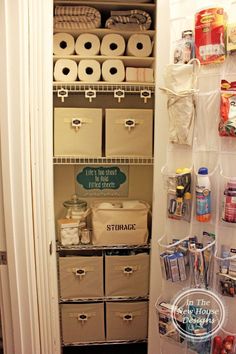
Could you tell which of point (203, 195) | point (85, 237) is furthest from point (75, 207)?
point (203, 195)

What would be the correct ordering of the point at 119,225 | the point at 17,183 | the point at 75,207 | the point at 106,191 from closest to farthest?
the point at 17,183 → the point at 119,225 → the point at 75,207 → the point at 106,191

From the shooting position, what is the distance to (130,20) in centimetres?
189

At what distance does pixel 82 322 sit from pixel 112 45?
5.97ft

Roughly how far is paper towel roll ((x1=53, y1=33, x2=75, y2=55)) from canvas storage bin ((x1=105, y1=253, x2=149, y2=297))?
1.34 m

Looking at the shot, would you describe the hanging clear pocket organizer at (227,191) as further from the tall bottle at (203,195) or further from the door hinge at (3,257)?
the door hinge at (3,257)

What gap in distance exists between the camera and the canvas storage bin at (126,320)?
2.02 meters

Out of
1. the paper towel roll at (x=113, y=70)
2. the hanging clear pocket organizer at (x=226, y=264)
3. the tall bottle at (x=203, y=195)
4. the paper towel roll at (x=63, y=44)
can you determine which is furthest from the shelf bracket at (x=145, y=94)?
the hanging clear pocket organizer at (x=226, y=264)

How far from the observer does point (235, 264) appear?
50.8 inches

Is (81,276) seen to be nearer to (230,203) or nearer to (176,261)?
(176,261)

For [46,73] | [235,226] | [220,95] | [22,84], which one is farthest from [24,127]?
[235,226]

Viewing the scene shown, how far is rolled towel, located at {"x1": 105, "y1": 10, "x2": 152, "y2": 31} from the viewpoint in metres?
1.88

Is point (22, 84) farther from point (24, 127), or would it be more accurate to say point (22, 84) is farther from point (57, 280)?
point (57, 280)

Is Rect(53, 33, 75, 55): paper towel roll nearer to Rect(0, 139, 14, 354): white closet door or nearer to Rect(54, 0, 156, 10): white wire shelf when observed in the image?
Rect(54, 0, 156, 10): white wire shelf

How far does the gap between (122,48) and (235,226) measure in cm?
128
